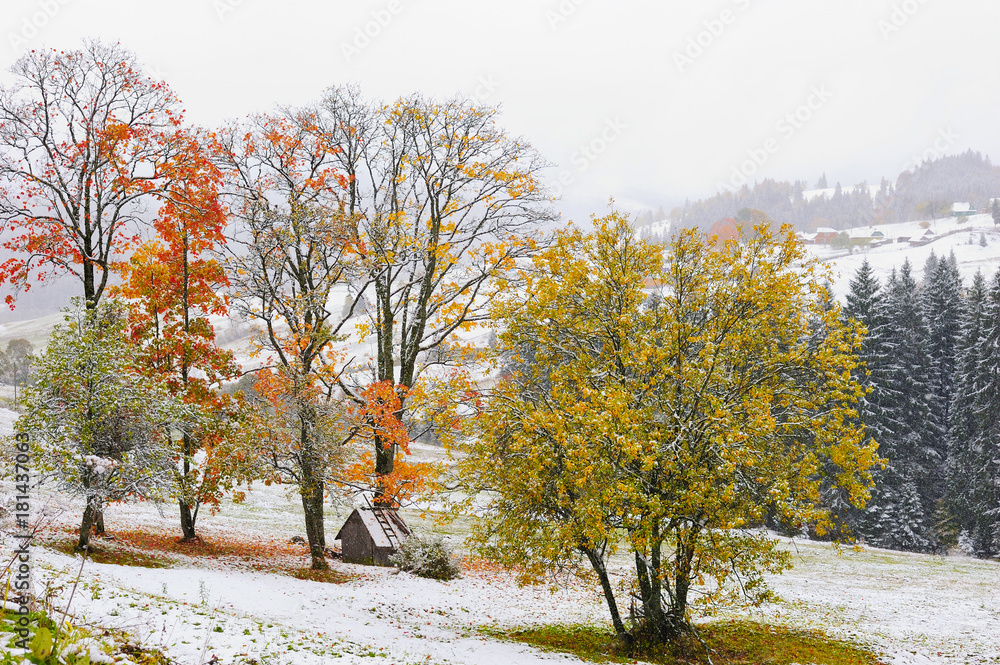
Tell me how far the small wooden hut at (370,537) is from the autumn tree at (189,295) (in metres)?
5.32

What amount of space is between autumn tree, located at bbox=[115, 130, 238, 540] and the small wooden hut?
5.32 meters

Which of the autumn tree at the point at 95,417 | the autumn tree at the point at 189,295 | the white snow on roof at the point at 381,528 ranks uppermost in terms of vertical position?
the autumn tree at the point at 189,295

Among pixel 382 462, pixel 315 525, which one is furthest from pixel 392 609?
pixel 382 462

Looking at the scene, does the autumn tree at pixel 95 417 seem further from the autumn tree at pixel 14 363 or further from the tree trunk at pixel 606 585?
the autumn tree at pixel 14 363

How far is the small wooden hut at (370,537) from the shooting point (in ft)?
71.6

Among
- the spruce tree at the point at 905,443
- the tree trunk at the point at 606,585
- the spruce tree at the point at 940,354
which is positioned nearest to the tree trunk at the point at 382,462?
the tree trunk at the point at 606,585

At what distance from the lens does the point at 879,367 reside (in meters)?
44.5

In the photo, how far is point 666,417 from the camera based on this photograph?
478 inches

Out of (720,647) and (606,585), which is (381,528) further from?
(720,647)

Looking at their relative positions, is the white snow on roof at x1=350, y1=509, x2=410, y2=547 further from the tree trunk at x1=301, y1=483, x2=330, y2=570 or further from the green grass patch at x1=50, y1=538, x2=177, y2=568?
the green grass patch at x1=50, y1=538, x2=177, y2=568

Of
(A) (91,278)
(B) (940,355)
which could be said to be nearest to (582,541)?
(A) (91,278)

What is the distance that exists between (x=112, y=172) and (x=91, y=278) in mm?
3449

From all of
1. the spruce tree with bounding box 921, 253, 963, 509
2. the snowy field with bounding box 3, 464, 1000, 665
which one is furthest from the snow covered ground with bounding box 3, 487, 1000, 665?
A: the spruce tree with bounding box 921, 253, 963, 509

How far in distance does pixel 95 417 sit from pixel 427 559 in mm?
11563
